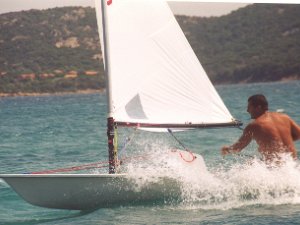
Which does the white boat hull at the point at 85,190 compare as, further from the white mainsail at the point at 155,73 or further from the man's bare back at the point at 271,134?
the man's bare back at the point at 271,134

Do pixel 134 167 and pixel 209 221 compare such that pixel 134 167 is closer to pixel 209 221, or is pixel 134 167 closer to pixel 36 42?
pixel 209 221

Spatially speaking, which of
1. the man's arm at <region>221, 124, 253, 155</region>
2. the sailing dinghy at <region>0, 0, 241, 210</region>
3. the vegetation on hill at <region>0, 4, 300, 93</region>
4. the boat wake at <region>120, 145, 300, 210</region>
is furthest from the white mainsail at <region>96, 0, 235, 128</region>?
the vegetation on hill at <region>0, 4, 300, 93</region>

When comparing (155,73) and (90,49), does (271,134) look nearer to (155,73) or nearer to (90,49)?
(155,73)

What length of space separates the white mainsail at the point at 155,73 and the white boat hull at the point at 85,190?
0.97 meters

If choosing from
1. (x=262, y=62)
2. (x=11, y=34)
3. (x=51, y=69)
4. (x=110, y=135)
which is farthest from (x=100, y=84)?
(x=110, y=135)

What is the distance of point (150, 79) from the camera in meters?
8.73

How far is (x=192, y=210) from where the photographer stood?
815 centimetres

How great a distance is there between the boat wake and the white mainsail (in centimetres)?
71

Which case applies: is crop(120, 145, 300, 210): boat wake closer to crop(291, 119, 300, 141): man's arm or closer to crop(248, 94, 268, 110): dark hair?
crop(291, 119, 300, 141): man's arm

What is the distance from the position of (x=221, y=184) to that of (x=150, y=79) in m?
1.82

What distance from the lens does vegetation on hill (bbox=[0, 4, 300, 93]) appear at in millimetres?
116750

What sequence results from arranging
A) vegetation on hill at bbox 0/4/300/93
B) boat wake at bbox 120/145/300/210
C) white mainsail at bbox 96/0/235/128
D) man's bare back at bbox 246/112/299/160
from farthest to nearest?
vegetation on hill at bbox 0/4/300/93 → white mainsail at bbox 96/0/235/128 → boat wake at bbox 120/145/300/210 → man's bare back at bbox 246/112/299/160

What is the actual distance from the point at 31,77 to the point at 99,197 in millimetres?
109225

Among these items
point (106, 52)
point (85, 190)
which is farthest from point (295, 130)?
point (85, 190)
